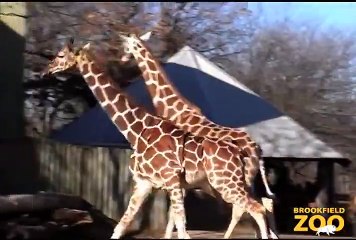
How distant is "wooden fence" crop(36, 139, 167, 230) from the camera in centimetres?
1230

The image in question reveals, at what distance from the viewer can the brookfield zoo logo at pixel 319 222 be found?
9.96m

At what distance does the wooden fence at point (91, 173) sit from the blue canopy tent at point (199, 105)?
0.27 metres

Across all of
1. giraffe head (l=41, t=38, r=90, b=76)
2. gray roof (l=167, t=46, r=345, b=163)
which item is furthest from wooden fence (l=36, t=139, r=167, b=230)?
giraffe head (l=41, t=38, r=90, b=76)

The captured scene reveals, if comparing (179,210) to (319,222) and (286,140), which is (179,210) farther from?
(286,140)

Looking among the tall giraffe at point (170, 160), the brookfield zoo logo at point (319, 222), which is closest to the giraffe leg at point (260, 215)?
the tall giraffe at point (170, 160)

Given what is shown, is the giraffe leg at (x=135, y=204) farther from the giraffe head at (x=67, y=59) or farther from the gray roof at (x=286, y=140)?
the gray roof at (x=286, y=140)

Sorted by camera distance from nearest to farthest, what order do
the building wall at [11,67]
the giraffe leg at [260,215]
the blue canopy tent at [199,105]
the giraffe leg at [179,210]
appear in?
the giraffe leg at [179,210] < the giraffe leg at [260,215] < the blue canopy tent at [199,105] < the building wall at [11,67]

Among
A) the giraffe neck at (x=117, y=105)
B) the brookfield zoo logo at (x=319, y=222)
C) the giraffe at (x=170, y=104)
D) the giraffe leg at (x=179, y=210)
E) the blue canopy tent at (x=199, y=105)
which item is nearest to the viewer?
the giraffe leg at (x=179, y=210)

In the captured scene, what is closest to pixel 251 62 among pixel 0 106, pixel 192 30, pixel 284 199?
pixel 192 30

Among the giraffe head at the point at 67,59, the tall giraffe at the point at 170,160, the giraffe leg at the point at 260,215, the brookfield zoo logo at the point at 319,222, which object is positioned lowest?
the brookfield zoo logo at the point at 319,222

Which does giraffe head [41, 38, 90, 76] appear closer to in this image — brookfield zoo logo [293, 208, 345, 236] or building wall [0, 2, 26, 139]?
brookfield zoo logo [293, 208, 345, 236]

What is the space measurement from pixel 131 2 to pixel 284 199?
20.4 ft

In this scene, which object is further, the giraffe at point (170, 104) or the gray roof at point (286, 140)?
the gray roof at point (286, 140)

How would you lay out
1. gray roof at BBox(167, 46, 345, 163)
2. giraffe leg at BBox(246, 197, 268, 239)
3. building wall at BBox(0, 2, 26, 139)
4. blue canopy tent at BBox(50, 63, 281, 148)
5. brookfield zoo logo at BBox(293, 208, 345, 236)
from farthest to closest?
building wall at BBox(0, 2, 26, 139) → gray roof at BBox(167, 46, 345, 163) → blue canopy tent at BBox(50, 63, 281, 148) → brookfield zoo logo at BBox(293, 208, 345, 236) → giraffe leg at BBox(246, 197, 268, 239)
